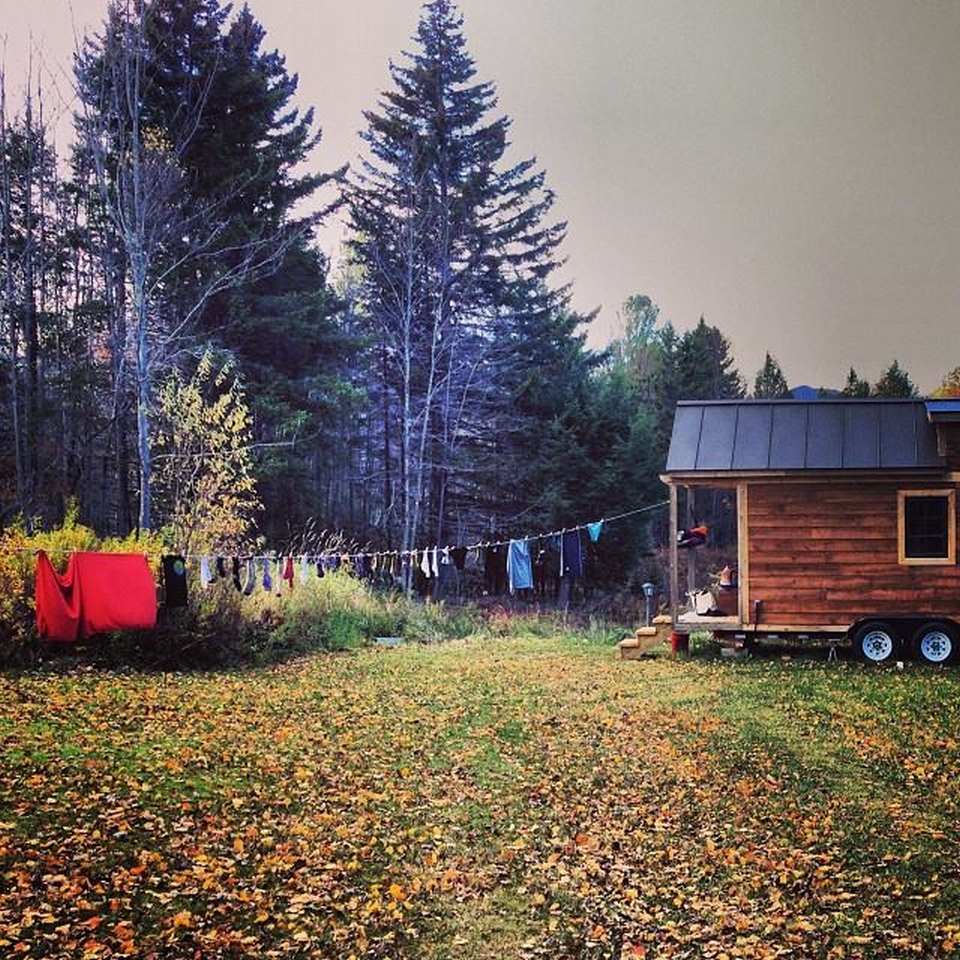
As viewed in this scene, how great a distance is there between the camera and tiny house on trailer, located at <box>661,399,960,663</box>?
1173cm

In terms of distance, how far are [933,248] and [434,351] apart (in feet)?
37.5

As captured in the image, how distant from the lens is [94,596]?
10234 millimetres

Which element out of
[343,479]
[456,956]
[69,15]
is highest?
[69,15]

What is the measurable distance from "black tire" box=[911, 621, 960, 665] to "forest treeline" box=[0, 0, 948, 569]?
30.4 feet

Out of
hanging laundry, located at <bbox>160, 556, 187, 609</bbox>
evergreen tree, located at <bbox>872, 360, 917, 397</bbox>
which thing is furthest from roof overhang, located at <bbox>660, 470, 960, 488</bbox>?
evergreen tree, located at <bbox>872, 360, 917, 397</bbox>

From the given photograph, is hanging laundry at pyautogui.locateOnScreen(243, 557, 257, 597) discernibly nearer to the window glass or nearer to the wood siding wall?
the wood siding wall

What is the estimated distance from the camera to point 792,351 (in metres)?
25.3

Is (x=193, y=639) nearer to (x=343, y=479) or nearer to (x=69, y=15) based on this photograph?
(x=69, y=15)

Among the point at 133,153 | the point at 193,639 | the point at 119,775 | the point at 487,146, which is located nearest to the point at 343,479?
the point at 487,146

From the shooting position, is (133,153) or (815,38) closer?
(133,153)

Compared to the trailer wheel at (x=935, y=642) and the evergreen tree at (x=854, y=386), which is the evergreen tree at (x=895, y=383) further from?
the trailer wheel at (x=935, y=642)

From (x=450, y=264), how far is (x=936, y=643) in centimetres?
1481

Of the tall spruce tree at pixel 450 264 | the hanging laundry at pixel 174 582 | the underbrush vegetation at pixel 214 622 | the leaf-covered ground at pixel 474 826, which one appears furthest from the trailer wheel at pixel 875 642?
the tall spruce tree at pixel 450 264

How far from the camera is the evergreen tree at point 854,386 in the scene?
30550mm
